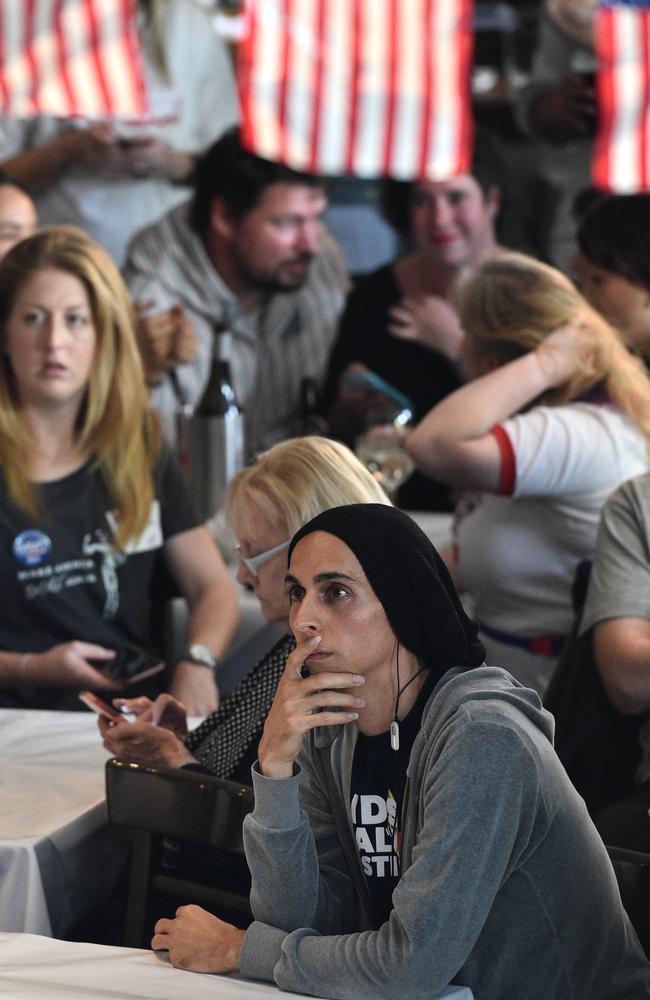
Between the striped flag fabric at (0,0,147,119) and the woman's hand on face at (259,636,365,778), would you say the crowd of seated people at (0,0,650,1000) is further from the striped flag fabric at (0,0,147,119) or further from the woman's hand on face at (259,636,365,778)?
the striped flag fabric at (0,0,147,119)

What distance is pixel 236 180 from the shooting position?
12.4 feet

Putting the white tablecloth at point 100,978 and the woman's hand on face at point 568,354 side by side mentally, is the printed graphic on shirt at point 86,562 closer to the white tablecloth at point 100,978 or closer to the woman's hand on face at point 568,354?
the woman's hand on face at point 568,354

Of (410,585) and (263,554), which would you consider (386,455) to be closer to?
(263,554)

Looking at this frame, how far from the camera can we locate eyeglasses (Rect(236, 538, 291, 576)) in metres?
1.67

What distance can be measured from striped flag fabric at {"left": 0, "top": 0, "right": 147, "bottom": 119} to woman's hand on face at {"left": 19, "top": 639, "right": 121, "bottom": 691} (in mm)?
2590

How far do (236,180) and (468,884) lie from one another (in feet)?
9.64

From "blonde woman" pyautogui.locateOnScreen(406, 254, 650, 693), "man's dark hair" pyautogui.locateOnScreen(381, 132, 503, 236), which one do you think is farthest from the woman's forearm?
"man's dark hair" pyautogui.locateOnScreen(381, 132, 503, 236)

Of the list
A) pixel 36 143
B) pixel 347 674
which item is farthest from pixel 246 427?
pixel 347 674

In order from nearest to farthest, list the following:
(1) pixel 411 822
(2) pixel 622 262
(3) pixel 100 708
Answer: (1) pixel 411 822, (3) pixel 100 708, (2) pixel 622 262

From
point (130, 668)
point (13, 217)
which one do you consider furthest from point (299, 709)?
point (13, 217)

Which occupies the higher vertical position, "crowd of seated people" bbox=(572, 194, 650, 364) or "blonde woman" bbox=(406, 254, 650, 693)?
"crowd of seated people" bbox=(572, 194, 650, 364)

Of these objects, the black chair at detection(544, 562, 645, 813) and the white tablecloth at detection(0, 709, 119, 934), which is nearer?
the white tablecloth at detection(0, 709, 119, 934)

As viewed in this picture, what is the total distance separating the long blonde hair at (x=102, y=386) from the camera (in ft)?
8.00

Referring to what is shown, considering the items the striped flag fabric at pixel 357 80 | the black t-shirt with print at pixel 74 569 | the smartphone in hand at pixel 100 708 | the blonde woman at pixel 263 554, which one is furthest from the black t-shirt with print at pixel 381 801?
the striped flag fabric at pixel 357 80
